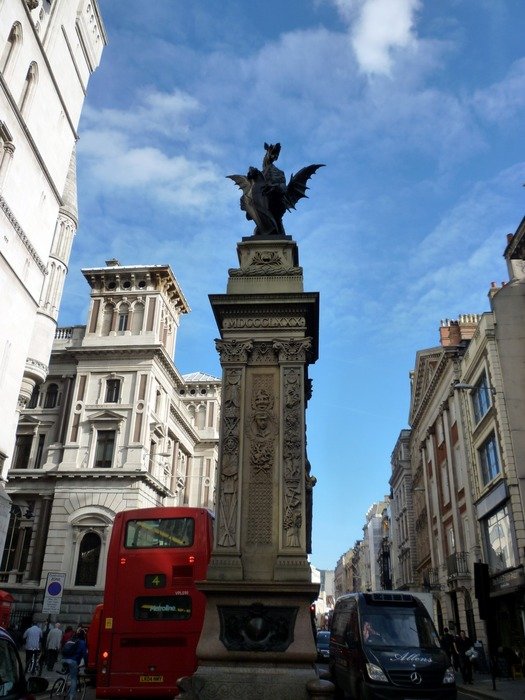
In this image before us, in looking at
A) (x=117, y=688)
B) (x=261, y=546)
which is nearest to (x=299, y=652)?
(x=261, y=546)

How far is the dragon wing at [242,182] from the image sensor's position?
44.6ft

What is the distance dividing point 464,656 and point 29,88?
33.0 m

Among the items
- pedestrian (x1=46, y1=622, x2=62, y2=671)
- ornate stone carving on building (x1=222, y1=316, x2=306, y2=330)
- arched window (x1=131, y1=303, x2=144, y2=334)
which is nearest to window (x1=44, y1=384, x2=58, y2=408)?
arched window (x1=131, y1=303, x2=144, y2=334)

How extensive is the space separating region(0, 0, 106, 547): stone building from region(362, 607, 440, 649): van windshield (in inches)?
824

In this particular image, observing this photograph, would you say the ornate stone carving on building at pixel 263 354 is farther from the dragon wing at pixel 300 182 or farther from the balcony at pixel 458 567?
the balcony at pixel 458 567

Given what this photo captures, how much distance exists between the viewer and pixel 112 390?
4112cm

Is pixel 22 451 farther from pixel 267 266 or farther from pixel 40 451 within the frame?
pixel 267 266

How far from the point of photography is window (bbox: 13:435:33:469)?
134ft

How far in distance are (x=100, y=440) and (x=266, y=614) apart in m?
32.3

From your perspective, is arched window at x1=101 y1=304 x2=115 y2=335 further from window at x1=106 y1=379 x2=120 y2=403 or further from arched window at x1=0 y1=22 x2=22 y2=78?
arched window at x1=0 y1=22 x2=22 y2=78

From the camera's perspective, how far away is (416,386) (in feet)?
166

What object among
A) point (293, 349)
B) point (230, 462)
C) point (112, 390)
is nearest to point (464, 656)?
point (230, 462)

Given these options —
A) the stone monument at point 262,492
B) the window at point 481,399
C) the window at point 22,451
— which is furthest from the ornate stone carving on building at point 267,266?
the window at point 22,451

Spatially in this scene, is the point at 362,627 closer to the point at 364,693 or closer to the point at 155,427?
the point at 364,693
